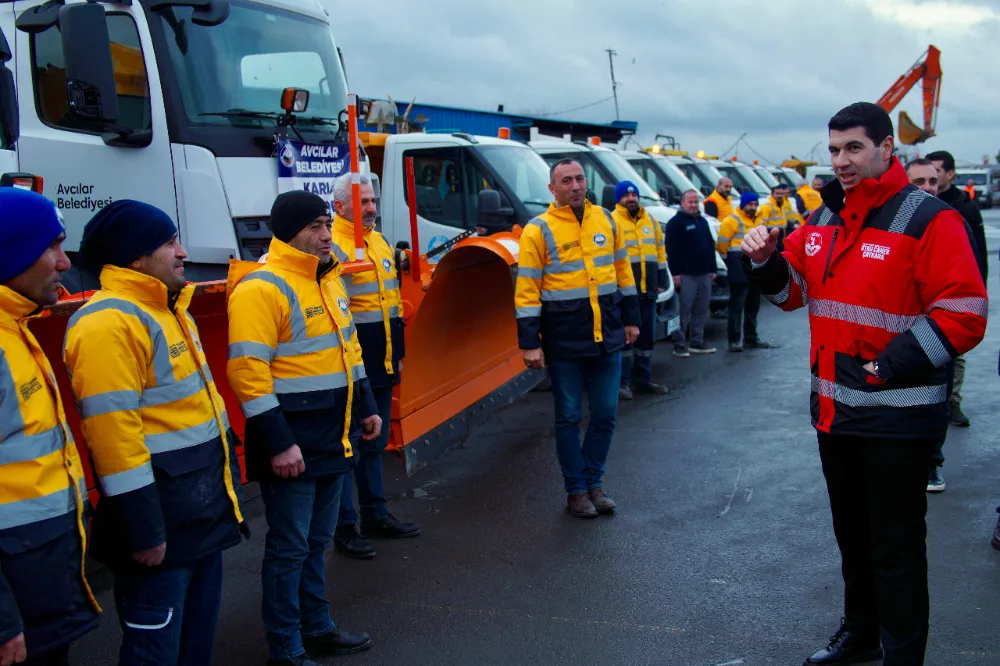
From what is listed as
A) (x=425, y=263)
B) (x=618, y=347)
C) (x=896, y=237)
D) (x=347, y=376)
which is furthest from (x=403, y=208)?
(x=896, y=237)

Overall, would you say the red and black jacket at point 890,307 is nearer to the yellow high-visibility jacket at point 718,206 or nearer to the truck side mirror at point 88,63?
the truck side mirror at point 88,63

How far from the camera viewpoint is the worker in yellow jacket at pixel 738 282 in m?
10.2

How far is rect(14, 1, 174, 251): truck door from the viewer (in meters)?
5.96

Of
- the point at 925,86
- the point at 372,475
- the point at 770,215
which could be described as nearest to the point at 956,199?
the point at 372,475

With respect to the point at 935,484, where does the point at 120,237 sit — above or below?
above

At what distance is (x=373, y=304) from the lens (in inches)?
190

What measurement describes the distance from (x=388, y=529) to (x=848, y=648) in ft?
8.14

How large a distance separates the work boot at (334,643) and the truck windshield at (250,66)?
3.78m

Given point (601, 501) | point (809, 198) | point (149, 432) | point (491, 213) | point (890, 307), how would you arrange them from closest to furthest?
1. point (149, 432)
2. point (890, 307)
3. point (601, 501)
4. point (491, 213)
5. point (809, 198)

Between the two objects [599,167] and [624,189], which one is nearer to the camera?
[624,189]

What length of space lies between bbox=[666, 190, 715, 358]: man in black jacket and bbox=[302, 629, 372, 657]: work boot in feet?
22.2

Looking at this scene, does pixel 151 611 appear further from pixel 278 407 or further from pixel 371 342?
pixel 371 342

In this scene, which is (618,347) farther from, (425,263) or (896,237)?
(896,237)

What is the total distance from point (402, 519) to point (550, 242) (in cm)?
184
